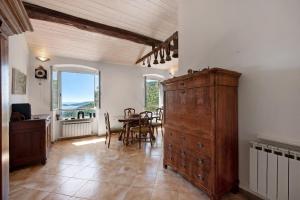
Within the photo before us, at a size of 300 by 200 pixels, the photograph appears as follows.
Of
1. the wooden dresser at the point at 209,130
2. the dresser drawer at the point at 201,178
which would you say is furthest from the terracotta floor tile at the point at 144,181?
the dresser drawer at the point at 201,178

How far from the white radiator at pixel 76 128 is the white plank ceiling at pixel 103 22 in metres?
2.16

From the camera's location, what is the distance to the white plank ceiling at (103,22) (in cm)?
333

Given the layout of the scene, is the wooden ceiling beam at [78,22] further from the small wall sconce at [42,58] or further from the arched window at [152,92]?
the arched window at [152,92]

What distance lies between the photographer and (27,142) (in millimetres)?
2996

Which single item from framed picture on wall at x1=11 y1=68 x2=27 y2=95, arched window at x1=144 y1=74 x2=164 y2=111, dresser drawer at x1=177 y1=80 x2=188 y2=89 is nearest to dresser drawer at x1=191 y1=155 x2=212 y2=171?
dresser drawer at x1=177 y1=80 x2=188 y2=89

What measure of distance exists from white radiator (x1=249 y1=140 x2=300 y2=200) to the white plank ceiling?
3.19 m

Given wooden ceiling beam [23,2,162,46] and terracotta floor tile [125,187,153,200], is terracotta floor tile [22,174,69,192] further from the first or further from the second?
wooden ceiling beam [23,2,162,46]

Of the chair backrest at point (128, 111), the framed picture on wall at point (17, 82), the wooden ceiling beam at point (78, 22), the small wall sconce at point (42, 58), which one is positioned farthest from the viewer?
the chair backrest at point (128, 111)

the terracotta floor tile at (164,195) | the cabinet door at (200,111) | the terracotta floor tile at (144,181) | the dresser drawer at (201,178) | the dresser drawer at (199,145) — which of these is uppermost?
the cabinet door at (200,111)

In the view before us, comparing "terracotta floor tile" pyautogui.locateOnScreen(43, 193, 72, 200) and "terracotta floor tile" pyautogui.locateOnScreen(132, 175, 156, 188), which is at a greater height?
"terracotta floor tile" pyautogui.locateOnScreen(132, 175, 156, 188)

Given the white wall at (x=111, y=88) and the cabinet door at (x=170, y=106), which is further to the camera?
the white wall at (x=111, y=88)

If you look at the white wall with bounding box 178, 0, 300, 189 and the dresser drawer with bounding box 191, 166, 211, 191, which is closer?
the white wall with bounding box 178, 0, 300, 189

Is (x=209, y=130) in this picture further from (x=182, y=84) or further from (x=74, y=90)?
(x=74, y=90)

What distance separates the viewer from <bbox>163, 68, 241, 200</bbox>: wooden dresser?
1.89 meters
